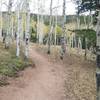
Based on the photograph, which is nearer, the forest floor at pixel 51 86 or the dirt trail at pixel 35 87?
the dirt trail at pixel 35 87

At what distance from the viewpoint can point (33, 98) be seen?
13789mm

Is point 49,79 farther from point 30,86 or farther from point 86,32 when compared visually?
point 86,32

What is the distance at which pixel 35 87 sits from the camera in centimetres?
1614

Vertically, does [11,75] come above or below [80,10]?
below

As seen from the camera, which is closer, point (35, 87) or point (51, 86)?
point (35, 87)

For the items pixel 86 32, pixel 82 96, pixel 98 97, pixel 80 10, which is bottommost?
pixel 82 96

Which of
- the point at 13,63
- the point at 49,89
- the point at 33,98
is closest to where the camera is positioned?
the point at 33,98

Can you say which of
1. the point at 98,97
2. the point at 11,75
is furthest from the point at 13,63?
the point at 98,97

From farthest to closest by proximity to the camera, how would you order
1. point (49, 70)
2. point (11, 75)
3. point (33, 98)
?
1. point (49, 70)
2. point (11, 75)
3. point (33, 98)

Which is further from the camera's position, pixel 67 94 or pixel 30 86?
pixel 30 86

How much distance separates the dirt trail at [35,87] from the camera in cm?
1404

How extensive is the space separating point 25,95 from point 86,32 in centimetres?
460

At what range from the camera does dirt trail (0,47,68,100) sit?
1404 centimetres

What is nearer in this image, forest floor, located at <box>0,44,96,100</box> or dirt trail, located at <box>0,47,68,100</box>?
dirt trail, located at <box>0,47,68,100</box>
